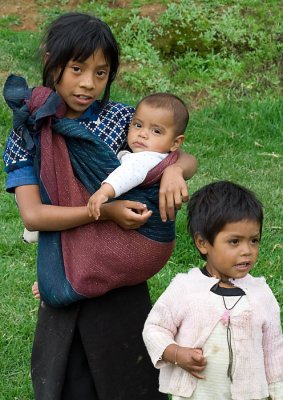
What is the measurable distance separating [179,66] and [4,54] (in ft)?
5.42

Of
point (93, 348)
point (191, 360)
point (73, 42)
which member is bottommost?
point (93, 348)

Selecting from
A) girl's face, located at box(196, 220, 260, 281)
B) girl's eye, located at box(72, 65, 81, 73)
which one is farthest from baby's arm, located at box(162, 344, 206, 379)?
girl's eye, located at box(72, 65, 81, 73)

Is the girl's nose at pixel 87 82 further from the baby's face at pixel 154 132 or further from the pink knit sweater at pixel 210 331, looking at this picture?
the pink knit sweater at pixel 210 331

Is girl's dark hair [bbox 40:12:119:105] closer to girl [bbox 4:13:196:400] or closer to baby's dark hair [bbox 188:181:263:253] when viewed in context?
girl [bbox 4:13:196:400]

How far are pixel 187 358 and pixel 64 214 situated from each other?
0.59 m

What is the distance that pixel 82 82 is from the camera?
2.88m

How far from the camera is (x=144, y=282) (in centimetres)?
315

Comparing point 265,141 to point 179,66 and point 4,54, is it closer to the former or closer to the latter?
point 179,66

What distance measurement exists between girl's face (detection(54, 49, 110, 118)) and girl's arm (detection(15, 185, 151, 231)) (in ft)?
1.00

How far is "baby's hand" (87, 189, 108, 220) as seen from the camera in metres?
2.68

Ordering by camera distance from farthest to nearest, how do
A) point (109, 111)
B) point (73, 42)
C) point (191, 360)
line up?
1. point (109, 111)
2. point (73, 42)
3. point (191, 360)

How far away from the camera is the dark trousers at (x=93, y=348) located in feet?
9.97

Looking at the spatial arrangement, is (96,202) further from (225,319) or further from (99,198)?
(225,319)

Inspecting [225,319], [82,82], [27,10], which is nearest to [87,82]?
[82,82]
